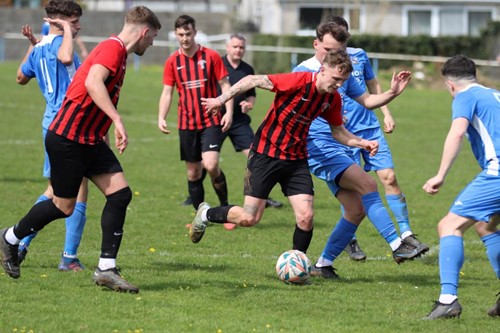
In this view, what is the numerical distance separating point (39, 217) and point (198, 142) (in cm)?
444

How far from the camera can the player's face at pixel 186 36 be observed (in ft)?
37.8

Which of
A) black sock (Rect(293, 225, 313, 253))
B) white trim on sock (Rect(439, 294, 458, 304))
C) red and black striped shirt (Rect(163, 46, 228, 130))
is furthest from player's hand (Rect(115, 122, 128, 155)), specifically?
red and black striped shirt (Rect(163, 46, 228, 130))

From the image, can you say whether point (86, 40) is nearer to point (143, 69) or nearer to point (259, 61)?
point (143, 69)

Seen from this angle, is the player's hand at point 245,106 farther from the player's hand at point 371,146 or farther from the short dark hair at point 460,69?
the short dark hair at point 460,69

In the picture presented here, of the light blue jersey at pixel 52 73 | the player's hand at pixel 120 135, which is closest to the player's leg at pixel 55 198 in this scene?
the player's hand at pixel 120 135

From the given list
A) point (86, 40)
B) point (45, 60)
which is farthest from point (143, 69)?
point (45, 60)

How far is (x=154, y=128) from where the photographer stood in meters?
22.9

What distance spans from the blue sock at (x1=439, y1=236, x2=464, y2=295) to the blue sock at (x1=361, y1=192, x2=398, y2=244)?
67.4 inches

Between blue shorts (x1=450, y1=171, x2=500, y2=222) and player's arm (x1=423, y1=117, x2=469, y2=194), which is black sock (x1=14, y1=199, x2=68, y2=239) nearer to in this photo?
player's arm (x1=423, y1=117, x2=469, y2=194)

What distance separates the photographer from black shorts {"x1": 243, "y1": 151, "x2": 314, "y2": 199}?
27.5ft

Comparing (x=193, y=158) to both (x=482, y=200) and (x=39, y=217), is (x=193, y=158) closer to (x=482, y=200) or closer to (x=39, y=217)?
(x=39, y=217)

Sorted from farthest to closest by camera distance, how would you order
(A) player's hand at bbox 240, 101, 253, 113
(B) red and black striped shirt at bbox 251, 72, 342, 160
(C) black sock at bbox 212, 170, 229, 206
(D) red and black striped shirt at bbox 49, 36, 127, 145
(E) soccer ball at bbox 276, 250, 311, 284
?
(A) player's hand at bbox 240, 101, 253, 113 < (C) black sock at bbox 212, 170, 229, 206 < (E) soccer ball at bbox 276, 250, 311, 284 < (B) red and black striped shirt at bbox 251, 72, 342, 160 < (D) red and black striped shirt at bbox 49, 36, 127, 145

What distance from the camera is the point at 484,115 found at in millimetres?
6969

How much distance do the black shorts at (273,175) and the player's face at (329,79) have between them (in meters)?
0.76
